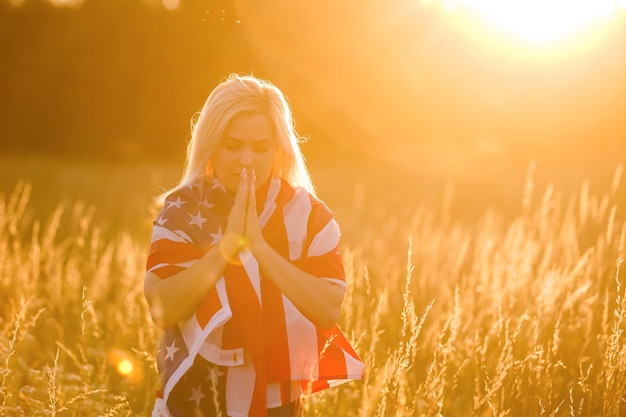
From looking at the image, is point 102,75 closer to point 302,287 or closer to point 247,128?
point 247,128

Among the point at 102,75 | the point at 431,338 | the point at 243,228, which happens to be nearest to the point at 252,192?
the point at 243,228

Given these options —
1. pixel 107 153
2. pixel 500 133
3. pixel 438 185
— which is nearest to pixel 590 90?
pixel 500 133

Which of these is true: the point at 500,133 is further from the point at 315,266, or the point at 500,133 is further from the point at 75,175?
the point at 315,266

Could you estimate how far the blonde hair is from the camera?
254cm

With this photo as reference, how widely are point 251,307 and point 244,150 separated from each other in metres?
0.58

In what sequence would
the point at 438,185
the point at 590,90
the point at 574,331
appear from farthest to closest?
the point at 590,90, the point at 438,185, the point at 574,331

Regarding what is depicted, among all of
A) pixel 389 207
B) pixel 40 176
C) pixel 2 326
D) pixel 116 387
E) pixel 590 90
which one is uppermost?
pixel 590 90

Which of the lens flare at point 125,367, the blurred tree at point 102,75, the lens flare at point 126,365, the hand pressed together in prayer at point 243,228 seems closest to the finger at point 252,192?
the hand pressed together in prayer at point 243,228

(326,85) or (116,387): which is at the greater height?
(326,85)

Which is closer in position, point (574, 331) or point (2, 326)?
point (574, 331)

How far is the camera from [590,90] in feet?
66.7

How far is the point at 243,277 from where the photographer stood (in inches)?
92.9

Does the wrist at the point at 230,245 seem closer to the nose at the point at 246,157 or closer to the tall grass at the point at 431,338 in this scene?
the nose at the point at 246,157

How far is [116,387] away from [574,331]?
263 cm
